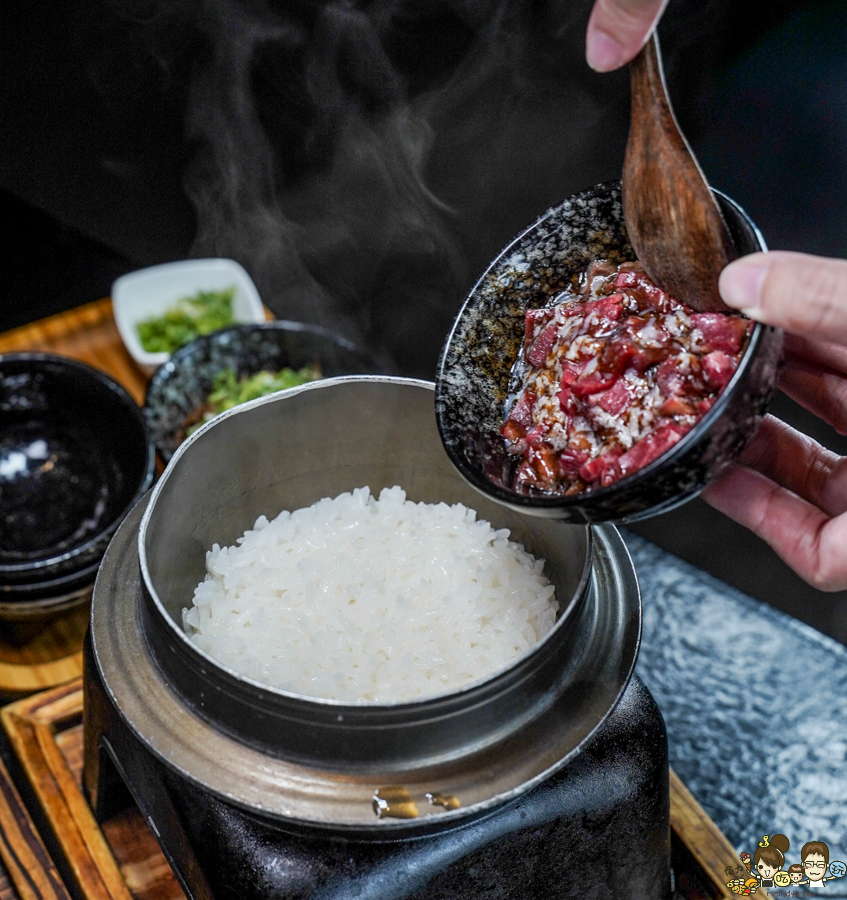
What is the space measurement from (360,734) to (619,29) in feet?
3.77

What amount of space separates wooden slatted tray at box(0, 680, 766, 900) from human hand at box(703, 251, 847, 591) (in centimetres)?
69

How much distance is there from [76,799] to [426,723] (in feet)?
3.94

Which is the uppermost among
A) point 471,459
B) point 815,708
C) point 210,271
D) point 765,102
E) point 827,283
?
point 827,283

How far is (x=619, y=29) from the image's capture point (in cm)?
141

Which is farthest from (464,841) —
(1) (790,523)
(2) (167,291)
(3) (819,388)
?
(2) (167,291)

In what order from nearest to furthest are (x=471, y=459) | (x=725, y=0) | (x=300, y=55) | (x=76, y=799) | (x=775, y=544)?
(x=471, y=459) < (x=775, y=544) < (x=76, y=799) < (x=725, y=0) < (x=300, y=55)

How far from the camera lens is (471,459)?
159 cm

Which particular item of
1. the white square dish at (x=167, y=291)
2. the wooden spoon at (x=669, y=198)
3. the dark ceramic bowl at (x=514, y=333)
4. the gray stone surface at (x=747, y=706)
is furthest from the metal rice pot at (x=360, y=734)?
the white square dish at (x=167, y=291)

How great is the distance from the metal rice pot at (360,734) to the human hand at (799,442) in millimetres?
359

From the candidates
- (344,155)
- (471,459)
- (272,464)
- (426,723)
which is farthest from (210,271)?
(426,723)

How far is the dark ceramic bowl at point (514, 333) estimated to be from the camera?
1.42 metres

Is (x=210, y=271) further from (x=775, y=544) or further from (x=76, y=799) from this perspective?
(x=775, y=544)

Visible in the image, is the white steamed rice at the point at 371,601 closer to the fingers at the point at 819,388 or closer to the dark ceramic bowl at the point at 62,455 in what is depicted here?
the fingers at the point at 819,388

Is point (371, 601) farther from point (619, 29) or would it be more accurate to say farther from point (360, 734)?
point (619, 29)
